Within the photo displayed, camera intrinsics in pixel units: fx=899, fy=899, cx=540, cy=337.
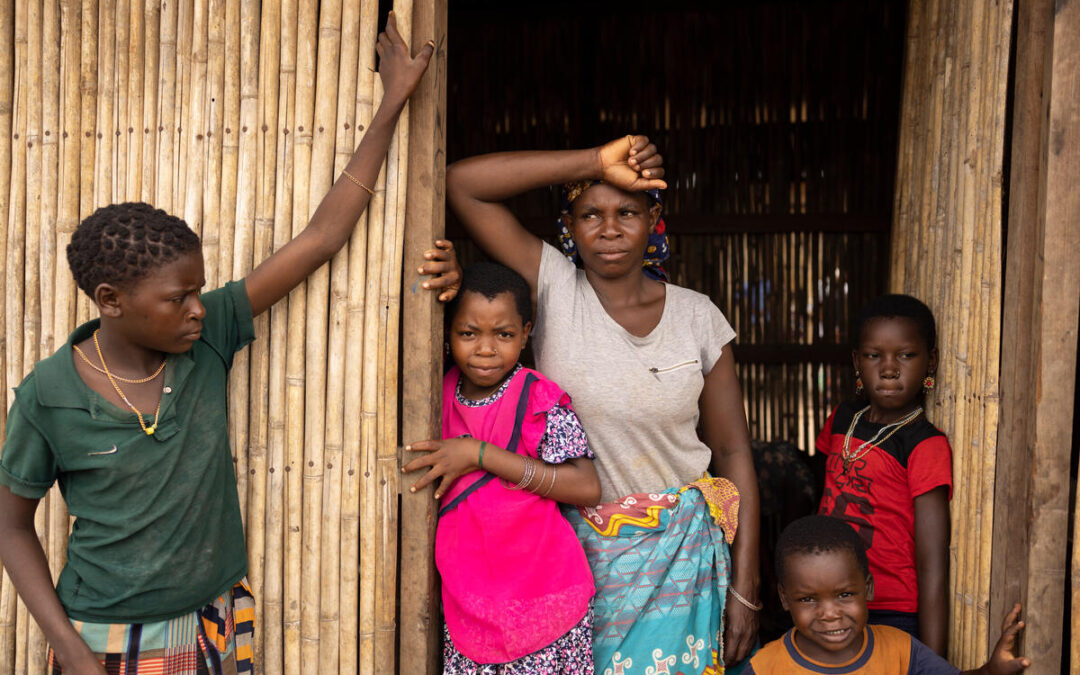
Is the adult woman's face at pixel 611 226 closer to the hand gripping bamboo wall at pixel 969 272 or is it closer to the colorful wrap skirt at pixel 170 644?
the hand gripping bamboo wall at pixel 969 272

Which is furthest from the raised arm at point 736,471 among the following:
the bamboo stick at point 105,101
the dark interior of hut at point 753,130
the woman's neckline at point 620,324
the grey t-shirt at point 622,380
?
the dark interior of hut at point 753,130

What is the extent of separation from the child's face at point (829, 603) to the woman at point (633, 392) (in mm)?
313

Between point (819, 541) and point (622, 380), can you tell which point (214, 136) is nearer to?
point (622, 380)

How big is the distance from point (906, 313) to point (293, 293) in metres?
2.03

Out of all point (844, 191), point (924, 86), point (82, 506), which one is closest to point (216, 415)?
point (82, 506)

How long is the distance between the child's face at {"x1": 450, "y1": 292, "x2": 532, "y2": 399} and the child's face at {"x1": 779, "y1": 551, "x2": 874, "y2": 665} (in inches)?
41.4

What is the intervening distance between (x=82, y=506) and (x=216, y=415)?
15.8 inches

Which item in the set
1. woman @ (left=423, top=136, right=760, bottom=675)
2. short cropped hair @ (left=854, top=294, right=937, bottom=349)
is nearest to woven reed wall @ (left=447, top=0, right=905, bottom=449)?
short cropped hair @ (left=854, top=294, right=937, bottom=349)

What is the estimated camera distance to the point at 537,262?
300 centimetres

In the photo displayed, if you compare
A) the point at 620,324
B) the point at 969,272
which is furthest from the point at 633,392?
the point at 969,272

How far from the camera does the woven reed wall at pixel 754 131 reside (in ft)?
18.7

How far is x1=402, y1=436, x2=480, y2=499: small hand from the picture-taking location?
2.66 meters

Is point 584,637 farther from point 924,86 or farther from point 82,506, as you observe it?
point 924,86

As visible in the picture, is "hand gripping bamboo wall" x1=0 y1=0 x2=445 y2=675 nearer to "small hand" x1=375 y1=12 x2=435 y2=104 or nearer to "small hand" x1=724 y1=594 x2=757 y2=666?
"small hand" x1=375 y1=12 x2=435 y2=104
